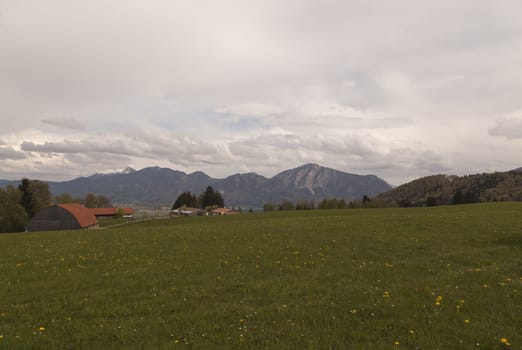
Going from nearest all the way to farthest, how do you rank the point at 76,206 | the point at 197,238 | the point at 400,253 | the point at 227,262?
the point at 227,262 < the point at 400,253 < the point at 197,238 < the point at 76,206

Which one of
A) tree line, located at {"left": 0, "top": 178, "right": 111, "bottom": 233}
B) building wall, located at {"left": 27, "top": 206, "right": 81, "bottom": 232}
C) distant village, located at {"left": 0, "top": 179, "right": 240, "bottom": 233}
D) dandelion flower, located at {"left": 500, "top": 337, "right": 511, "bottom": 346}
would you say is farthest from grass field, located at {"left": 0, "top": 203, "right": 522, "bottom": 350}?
tree line, located at {"left": 0, "top": 178, "right": 111, "bottom": 233}

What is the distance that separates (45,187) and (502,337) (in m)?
126

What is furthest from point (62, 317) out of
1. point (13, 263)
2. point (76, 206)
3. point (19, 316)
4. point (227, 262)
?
point (76, 206)

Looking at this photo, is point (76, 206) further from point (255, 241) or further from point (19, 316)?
point (19, 316)

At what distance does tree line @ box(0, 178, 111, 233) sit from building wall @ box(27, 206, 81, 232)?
8.05 metres

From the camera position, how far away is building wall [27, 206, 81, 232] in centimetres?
8856

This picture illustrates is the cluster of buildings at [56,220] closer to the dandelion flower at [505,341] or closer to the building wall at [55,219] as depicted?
the building wall at [55,219]

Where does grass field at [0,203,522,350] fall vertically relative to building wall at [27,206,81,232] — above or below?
above

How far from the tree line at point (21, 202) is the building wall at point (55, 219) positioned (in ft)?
26.4

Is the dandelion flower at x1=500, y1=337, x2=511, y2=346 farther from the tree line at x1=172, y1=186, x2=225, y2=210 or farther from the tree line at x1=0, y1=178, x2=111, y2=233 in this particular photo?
the tree line at x1=172, y1=186, x2=225, y2=210

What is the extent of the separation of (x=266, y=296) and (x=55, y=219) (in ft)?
308

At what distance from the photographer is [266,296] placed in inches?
550

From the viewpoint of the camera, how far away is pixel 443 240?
26.7 meters

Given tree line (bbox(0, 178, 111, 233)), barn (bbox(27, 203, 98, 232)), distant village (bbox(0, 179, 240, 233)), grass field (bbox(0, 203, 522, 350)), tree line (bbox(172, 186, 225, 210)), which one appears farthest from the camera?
tree line (bbox(172, 186, 225, 210))
